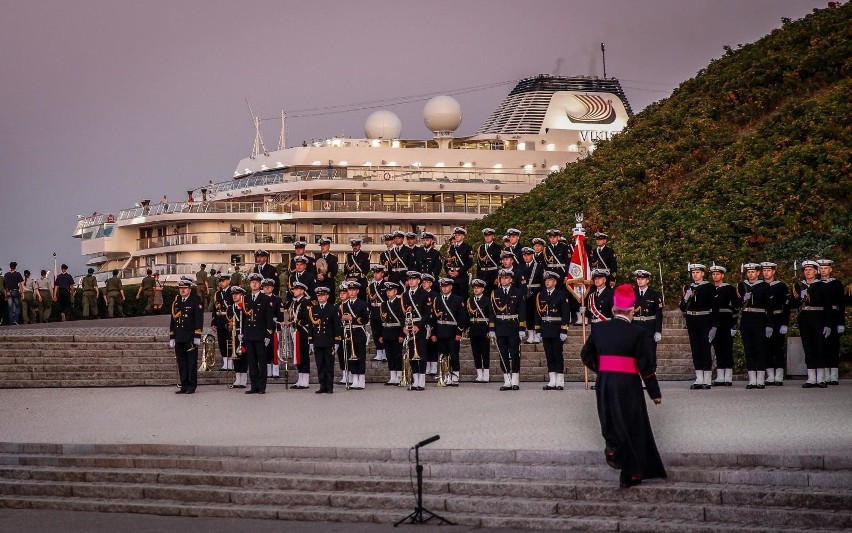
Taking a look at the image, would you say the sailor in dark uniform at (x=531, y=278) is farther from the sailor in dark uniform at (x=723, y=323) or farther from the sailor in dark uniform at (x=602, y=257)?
the sailor in dark uniform at (x=723, y=323)

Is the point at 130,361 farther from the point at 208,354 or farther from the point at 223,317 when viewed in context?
the point at 223,317

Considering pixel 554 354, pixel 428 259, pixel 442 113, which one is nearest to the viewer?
pixel 554 354

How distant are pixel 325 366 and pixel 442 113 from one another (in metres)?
50.6

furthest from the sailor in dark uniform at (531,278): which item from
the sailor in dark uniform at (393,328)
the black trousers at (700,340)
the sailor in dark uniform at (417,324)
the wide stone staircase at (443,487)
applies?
the wide stone staircase at (443,487)

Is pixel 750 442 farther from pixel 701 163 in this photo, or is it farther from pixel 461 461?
pixel 701 163

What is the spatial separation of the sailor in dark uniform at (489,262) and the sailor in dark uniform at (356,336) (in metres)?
3.67

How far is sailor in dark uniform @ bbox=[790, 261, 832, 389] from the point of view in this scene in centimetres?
1877

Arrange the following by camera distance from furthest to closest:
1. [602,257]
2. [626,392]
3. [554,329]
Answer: [602,257]
[554,329]
[626,392]

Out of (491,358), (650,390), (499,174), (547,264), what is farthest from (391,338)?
(499,174)

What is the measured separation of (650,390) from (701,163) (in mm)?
23687

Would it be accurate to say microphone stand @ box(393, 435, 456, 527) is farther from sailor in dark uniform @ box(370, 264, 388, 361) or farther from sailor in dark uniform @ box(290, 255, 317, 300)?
sailor in dark uniform @ box(290, 255, 317, 300)

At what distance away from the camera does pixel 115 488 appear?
1363 cm

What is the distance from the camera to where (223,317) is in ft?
76.5

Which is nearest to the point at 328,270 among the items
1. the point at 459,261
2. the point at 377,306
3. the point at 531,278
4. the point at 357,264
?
the point at 357,264
